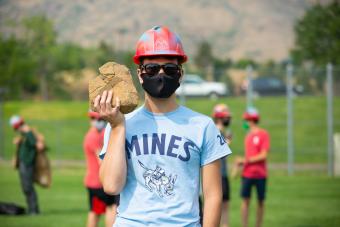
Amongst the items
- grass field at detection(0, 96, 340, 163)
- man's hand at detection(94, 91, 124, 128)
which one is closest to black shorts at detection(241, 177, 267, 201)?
man's hand at detection(94, 91, 124, 128)

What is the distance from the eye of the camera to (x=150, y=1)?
183625mm

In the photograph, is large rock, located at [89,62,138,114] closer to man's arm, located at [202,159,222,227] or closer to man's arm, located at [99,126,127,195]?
man's arm, located at [99,126,127,195]

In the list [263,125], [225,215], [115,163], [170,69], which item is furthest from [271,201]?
[263,125]

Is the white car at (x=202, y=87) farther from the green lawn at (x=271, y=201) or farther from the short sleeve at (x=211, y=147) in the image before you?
the short sleeve at (x=211, y=147)

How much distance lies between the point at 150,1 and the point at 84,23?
1945cm

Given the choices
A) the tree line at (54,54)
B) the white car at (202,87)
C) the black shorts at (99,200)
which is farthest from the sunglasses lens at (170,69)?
the tree line at (54,54)

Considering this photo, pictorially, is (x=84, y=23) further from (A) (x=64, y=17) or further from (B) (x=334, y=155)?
(B) (x=334, y=155)

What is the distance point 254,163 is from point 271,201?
20.9ft

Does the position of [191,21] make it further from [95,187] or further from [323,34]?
[95,187]

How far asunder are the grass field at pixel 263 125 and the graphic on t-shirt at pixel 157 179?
2746 centimetres

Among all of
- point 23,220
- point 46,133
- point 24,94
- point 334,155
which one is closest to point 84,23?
point 24,94

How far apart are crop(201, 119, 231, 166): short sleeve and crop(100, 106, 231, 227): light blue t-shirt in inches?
1.3

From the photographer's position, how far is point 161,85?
4.94m

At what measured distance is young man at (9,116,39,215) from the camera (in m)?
17.6
